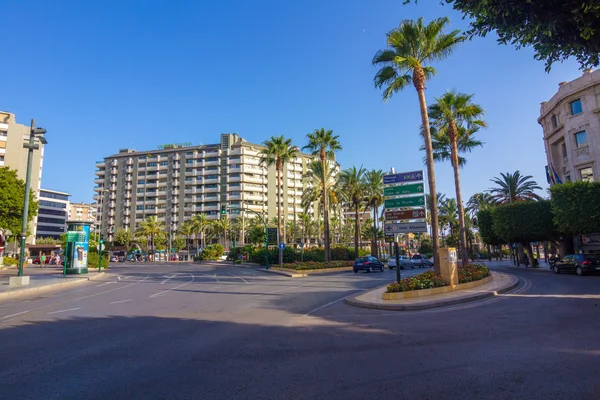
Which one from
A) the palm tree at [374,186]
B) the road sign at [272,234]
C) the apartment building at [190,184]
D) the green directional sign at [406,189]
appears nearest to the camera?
the green directional sign at [406,189]

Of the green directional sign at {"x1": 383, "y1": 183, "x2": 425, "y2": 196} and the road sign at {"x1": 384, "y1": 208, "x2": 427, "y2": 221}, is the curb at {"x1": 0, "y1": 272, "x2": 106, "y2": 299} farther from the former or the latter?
the green directional sign at {"x1": 383, "y1": 183, "x2": 425, "y2": 196}

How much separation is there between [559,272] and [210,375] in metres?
29.9

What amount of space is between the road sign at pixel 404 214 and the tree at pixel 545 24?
24.1ft

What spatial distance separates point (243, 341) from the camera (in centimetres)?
730

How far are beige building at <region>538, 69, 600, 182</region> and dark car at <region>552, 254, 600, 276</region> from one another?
30.0 feet

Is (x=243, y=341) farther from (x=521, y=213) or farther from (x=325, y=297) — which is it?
(x=521, y=213)

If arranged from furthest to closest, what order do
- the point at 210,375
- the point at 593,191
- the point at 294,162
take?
the point at 294,162 → the point at 593,191 → the point at 210,375

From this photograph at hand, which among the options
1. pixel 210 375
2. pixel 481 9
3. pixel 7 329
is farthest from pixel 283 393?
pixel 7 329

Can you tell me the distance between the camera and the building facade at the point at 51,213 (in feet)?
388

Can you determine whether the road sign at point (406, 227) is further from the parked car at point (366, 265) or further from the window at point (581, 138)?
the window at point (581, 138)

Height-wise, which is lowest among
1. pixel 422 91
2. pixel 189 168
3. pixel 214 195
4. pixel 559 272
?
pixel 559 272

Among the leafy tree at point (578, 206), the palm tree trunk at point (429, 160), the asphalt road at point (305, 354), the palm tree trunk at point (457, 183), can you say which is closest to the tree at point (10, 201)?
the asphalt road at point (305, 354)

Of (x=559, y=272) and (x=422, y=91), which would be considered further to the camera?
(x=559, y=272)

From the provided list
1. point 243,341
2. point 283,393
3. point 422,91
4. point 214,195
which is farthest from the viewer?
point 214,195
